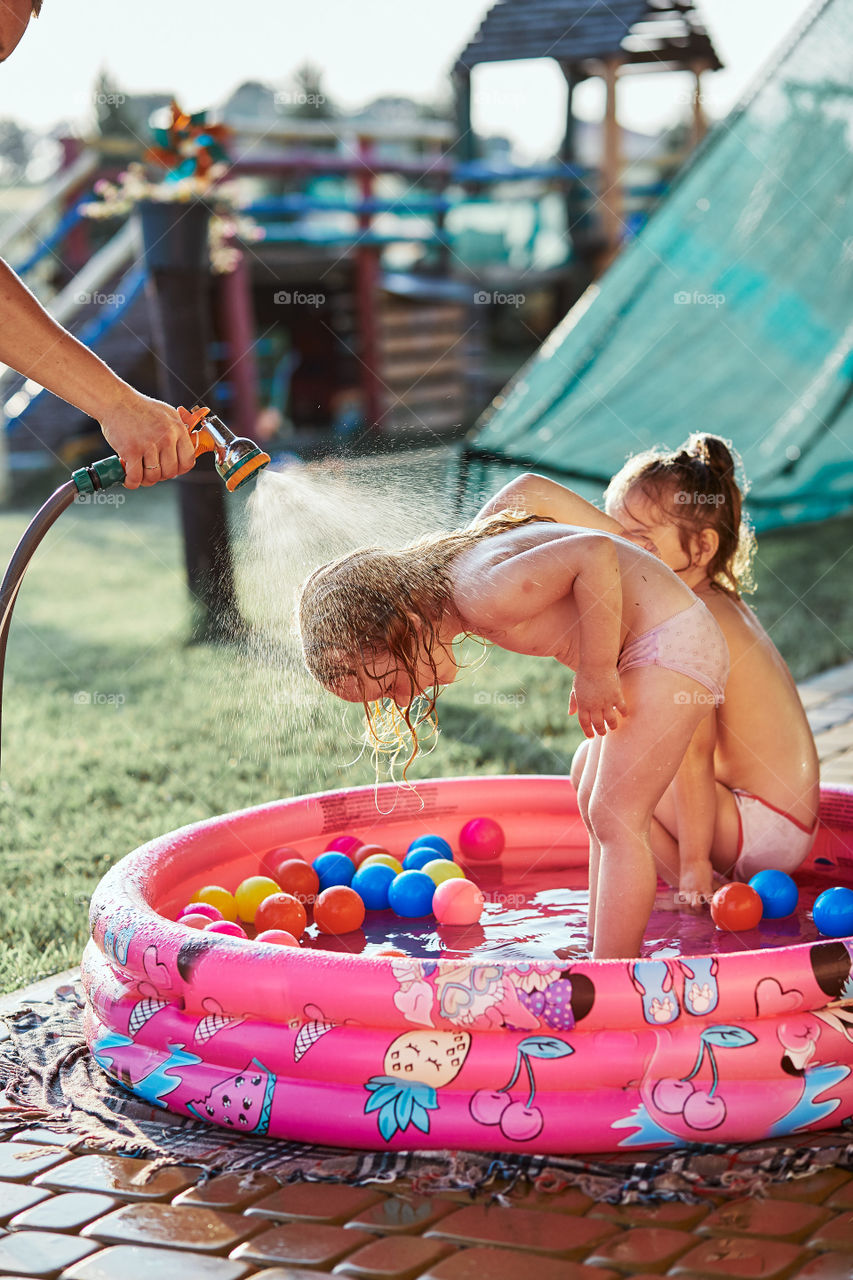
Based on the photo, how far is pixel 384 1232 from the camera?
172cm

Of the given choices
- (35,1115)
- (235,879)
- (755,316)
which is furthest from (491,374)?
(35,1115)

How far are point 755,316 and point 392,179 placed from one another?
5602mm

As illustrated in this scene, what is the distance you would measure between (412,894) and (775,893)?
753 mm

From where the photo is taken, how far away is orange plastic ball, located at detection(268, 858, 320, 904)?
2.93 m

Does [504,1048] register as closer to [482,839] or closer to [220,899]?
[220,899]

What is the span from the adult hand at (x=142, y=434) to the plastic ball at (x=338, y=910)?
41.0 inches

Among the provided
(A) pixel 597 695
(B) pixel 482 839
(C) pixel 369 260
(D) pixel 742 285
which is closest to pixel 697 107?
(D) pixel 742 285

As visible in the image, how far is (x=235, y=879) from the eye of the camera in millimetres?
2969

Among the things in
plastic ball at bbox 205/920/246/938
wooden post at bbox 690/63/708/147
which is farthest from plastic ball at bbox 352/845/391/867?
wooden post at bbox 690/63/708/147

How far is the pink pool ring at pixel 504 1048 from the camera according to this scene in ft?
6.28
